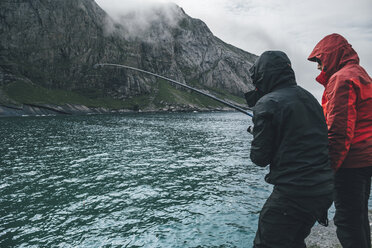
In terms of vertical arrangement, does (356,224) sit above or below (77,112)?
above

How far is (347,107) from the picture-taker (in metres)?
3.86

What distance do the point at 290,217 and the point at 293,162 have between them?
812 millimetres

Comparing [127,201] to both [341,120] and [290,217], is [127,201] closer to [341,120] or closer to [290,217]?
[290,217]

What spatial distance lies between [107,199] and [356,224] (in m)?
11.2

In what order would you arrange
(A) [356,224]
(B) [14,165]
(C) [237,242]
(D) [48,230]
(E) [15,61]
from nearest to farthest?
(A) [356,224]
(C) [237,242]
(D) [48,230]
(B) [14,165]
(E) [15,61]

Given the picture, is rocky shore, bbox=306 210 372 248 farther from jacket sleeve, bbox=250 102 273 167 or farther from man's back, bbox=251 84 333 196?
jacket sleeve, bbox=250 102 273 167

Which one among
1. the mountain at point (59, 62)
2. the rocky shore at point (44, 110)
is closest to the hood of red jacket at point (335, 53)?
the rocky shore at point (44, 110)

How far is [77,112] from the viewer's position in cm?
13500

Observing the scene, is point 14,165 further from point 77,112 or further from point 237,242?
point 77,112

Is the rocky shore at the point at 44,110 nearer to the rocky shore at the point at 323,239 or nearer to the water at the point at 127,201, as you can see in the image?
the water at the point at 127,201

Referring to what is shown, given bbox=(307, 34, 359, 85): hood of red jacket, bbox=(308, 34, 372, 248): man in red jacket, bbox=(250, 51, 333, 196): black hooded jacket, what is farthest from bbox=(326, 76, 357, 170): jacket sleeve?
bbox=(307, 34, 359, 85): hood of red jacket

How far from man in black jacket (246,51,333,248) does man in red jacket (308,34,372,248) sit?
0.60 metres

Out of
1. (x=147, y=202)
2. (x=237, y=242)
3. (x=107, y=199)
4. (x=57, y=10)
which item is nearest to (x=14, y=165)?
(x=107, y=199)

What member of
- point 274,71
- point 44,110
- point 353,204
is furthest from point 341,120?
point 44,110
